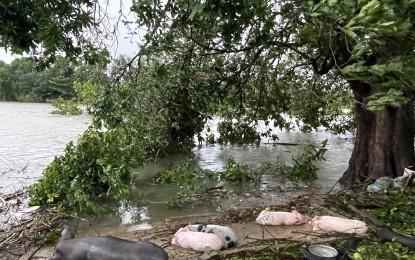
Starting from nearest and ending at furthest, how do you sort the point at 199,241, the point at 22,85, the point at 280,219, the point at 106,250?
the point at 106,250 → the point at 199,241 → the point at 280,219 → the point at 22,85

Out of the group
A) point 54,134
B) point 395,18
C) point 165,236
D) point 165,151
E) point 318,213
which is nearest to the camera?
point 395,18

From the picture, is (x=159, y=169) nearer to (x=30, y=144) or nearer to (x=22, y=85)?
(x=30, y=144)


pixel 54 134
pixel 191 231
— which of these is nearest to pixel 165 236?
pixel 191 231

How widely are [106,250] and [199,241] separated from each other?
1.11m

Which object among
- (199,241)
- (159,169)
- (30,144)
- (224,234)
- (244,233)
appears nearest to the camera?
(199,241)

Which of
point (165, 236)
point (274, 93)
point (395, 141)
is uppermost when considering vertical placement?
point (274, 93)

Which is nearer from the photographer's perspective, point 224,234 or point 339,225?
point 224,234

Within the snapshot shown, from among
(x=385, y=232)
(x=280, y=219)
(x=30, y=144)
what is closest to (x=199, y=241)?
(x=280, y=219)

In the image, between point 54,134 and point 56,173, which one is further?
point 54,134

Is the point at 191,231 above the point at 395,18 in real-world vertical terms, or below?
below

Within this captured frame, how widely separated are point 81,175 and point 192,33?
116 inches

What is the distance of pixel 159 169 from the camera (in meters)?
11.2

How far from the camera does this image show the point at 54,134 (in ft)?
59.4

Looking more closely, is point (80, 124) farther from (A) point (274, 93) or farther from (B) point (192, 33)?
(B) point (192, 33)
